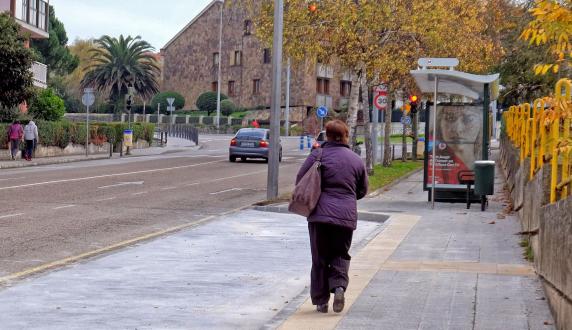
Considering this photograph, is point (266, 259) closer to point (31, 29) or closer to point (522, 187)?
point (522, 187)

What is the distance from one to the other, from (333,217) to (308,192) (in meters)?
0.31

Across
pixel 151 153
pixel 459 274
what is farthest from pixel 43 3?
pixel 459 274

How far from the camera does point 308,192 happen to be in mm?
9148

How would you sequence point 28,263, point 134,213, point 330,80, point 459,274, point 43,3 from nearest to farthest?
point 459,274, point 28,263, point 134,213, point 43,3, point 330,80

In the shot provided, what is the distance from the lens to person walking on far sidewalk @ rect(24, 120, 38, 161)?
41.5m

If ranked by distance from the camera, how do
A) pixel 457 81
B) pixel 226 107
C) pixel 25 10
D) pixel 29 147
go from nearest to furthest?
pixel 457 81 < pixel 29 147 < pixel 25 10 < pixel 226 107

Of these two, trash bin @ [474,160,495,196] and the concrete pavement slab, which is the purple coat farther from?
trash bin @ [474,160,495,196]

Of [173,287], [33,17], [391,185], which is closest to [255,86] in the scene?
[33,17]

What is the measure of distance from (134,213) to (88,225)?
2.55 m

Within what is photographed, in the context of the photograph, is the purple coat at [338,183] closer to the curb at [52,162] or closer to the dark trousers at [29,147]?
the curb at [52,162]

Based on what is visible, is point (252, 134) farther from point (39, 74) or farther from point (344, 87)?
point (344, 87)

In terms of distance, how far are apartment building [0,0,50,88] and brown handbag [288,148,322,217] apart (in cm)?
4686

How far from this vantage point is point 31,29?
5731cm

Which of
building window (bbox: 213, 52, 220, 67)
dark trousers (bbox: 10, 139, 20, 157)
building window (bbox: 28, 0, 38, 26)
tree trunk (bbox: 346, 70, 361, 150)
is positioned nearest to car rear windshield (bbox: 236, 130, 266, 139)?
dark trousers (bbox: 10, 139, 20, 157)
